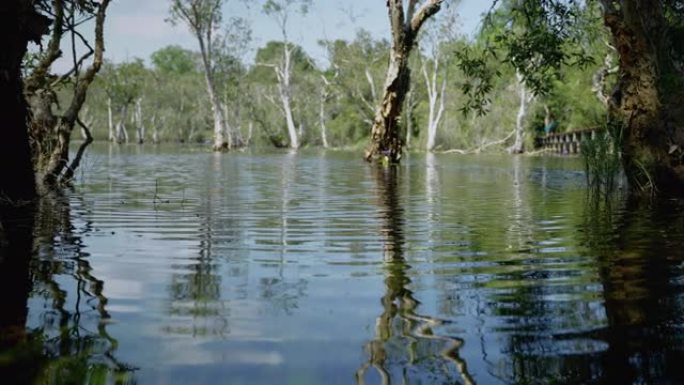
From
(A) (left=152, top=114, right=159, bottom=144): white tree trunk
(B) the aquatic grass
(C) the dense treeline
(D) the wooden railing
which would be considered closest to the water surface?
(B) the aquatic grass

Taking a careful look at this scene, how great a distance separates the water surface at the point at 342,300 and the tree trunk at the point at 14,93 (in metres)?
0.89

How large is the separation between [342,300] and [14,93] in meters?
5.60

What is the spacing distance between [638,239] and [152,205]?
6559 mm

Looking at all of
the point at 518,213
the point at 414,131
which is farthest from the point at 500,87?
the point at 518,213

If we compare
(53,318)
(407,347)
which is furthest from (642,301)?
(53,318)

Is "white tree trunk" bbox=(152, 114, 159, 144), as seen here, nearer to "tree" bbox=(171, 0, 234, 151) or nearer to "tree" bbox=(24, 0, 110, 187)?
"tree" bbox=(171, 0, 234, 151)

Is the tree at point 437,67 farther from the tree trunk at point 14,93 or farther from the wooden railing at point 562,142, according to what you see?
the tree trunk at point 14,93

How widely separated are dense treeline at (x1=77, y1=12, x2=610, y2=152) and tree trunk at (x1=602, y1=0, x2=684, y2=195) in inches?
741

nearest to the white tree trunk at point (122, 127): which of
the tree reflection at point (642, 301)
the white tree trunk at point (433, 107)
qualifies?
the white tree trunk at point (433, 107)

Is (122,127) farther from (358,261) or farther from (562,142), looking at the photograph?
(358,261)

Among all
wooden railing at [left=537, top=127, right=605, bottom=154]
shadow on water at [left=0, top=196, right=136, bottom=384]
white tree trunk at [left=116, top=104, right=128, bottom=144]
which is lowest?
shadow on water at [left=0, top=196, right=136, bottom=384]

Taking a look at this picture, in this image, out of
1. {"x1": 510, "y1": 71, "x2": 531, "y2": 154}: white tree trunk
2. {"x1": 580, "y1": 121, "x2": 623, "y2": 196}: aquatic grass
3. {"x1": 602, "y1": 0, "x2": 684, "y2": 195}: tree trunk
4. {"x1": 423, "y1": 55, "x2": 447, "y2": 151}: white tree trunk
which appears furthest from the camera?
{"x1": 423, "y1": 55, "x2": 447, "y2": 151}: white tree trunk

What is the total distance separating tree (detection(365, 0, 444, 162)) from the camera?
24859 mm

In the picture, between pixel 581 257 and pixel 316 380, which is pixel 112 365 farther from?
pixel 581 257
